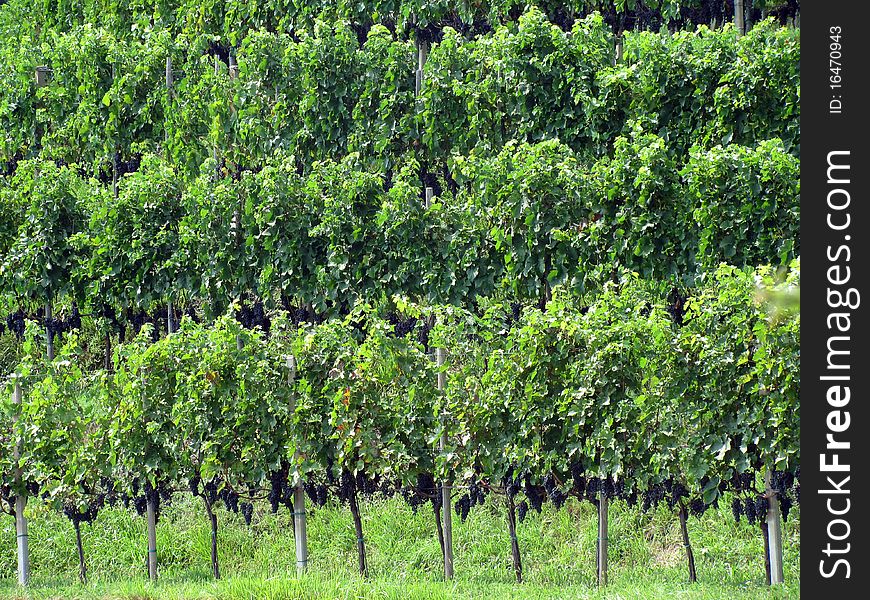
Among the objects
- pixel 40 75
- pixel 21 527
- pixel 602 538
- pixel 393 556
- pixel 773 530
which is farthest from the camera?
pixel 40 75

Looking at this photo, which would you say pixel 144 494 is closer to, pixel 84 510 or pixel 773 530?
pixel 84 510

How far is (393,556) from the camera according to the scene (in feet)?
31.4

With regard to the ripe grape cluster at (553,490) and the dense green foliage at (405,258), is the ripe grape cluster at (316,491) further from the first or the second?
the ripe grape cluster at (553,490)

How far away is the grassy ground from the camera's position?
24.8ft

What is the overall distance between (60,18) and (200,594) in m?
11.4

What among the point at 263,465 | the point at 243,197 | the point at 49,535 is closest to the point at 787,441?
the point at 263,465

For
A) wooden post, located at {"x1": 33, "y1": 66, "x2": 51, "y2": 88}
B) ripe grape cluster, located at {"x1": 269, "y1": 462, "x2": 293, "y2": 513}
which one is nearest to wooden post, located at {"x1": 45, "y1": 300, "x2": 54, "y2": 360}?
wooden post, located at {"x1": 33, "y1": 66, "x2": 51, "y2": 88}

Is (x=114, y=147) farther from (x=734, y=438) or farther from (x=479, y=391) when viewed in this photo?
(x=734, y=438)

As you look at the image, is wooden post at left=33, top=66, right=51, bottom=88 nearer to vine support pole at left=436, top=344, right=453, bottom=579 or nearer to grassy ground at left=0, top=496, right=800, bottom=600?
grassy ground at left=0, top=496, right=800, bottom=600

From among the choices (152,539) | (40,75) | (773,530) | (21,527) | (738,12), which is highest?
(40,75)

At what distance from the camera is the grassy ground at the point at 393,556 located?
755cm

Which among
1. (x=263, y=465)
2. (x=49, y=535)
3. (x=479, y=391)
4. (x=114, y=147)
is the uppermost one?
(x=114, y=147)

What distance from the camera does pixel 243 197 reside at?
35.7 ft

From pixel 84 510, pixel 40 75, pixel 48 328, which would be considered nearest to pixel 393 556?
pixel 84 510
